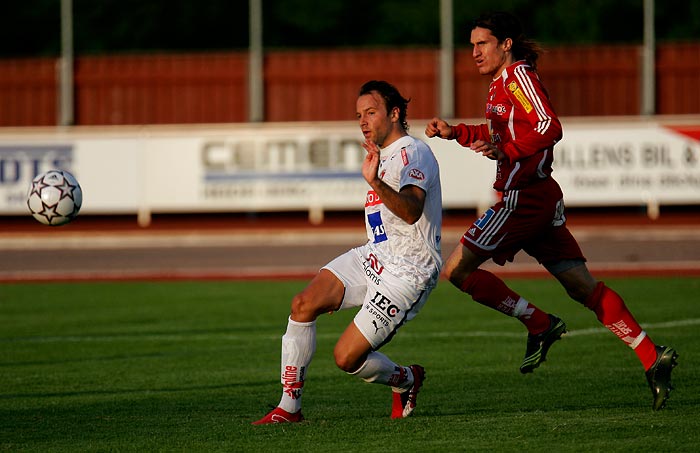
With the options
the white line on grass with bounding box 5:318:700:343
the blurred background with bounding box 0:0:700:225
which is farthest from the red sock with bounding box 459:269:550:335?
the blurred background with bounding box 0:0:700:225

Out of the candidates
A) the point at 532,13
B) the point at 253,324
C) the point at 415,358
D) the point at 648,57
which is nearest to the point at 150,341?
the point at 253,324

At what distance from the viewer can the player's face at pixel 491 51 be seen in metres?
8.28

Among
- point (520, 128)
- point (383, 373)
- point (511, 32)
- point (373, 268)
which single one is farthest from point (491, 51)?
point (383, 373)

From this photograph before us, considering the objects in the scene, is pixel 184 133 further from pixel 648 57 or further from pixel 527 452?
pixel 527 452

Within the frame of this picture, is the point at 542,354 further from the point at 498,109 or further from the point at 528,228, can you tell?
the point at 498,109

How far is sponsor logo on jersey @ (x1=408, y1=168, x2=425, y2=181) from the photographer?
722 centimetres

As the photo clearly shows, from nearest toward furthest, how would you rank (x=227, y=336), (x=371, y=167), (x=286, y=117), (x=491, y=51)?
(x=371, y=167) < (x=491, y=51) < (x=227, y=336) < (x=286, y=117)

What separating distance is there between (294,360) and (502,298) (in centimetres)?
165

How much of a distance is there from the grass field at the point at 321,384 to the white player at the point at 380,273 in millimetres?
382

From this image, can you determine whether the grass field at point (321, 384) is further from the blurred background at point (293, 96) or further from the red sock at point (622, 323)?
the blurred background at point (293, 96)

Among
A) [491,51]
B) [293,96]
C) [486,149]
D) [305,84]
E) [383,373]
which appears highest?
[305,84]

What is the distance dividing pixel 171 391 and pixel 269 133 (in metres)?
20.5

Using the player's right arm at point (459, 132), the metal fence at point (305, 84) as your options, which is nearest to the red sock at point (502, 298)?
the player's right arm at point (459, 132)

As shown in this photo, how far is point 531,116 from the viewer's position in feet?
26.2
